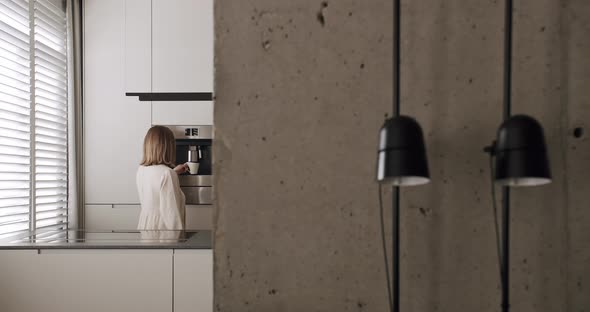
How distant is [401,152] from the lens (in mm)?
886

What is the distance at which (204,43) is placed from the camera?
344cm

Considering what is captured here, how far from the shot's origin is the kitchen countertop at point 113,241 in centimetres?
214

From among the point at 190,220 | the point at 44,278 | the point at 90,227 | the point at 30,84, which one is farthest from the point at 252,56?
the point at 90,227

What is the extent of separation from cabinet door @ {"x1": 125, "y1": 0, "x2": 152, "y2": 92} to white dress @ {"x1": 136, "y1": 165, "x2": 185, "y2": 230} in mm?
1029

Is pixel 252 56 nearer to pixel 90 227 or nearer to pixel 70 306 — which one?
pixel 70 306

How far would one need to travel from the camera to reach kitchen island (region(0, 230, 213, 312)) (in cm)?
214

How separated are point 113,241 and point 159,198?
0.60m

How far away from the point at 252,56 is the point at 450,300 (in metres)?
0.90

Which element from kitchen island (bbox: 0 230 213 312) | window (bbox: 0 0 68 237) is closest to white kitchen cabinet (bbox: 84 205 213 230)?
window (bbox: 0 0 68 237)

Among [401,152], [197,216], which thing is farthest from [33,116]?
[401,152]

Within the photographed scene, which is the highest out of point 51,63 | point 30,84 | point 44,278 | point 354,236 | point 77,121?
point 51,63

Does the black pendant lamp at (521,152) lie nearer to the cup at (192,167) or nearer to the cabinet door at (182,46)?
the cabinet door at (182,46)

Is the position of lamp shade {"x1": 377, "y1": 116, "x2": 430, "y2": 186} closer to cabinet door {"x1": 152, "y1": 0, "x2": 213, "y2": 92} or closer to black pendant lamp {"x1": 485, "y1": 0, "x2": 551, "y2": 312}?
black pendant lamp {"x1": 485, "y1": 0, "x2": 551, "y2": 312}

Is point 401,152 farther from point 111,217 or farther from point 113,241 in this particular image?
point 111,217
